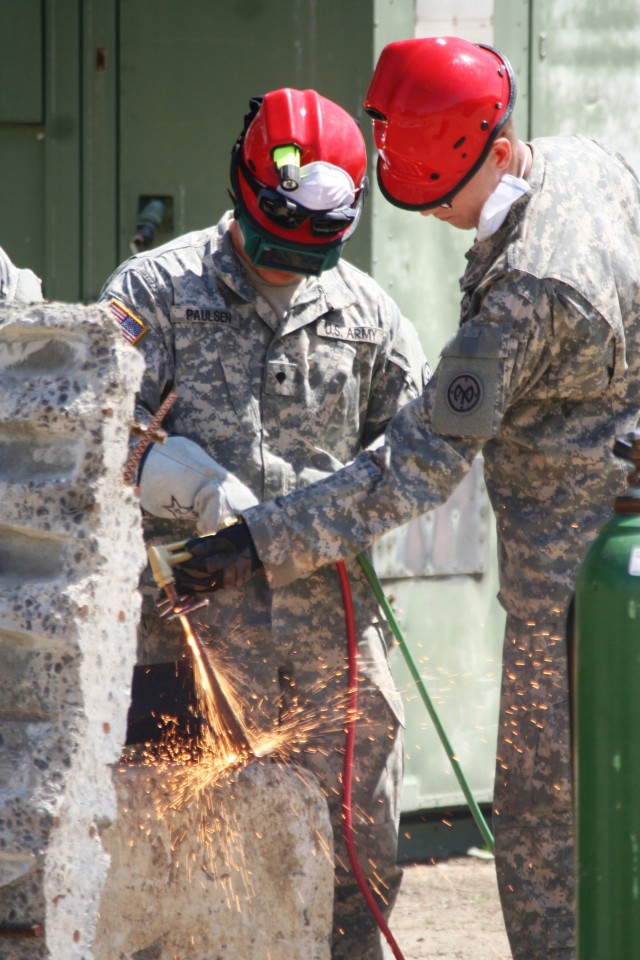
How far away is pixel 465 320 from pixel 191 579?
882mm

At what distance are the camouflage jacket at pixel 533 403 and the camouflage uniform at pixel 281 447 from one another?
12.8 inches

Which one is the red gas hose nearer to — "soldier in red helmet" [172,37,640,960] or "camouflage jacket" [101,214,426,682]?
"camouflage jacket" [101,214,426,682]

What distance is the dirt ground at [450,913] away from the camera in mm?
4617

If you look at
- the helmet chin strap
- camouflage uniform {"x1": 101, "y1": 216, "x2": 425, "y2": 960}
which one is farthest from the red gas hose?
the helmet chin strap

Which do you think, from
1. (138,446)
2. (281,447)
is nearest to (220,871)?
(138,446)

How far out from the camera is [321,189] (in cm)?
352

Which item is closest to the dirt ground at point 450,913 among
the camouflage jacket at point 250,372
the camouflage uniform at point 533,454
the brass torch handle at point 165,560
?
the camouflage uniform at point 533,454

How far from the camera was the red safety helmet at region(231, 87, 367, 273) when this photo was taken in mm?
3520

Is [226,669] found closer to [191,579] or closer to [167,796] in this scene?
[191,579]

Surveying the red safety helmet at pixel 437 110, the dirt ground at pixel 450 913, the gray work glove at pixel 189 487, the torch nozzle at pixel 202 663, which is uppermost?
the red safety helmet at pixel 437 110

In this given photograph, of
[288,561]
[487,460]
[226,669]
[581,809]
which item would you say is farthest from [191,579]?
[581,809]

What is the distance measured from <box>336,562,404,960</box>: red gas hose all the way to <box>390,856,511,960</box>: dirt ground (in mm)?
1012

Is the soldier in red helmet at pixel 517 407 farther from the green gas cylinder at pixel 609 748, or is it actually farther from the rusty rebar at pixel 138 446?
the green gas cylinder at pixel 609 748

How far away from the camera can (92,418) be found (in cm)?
231
